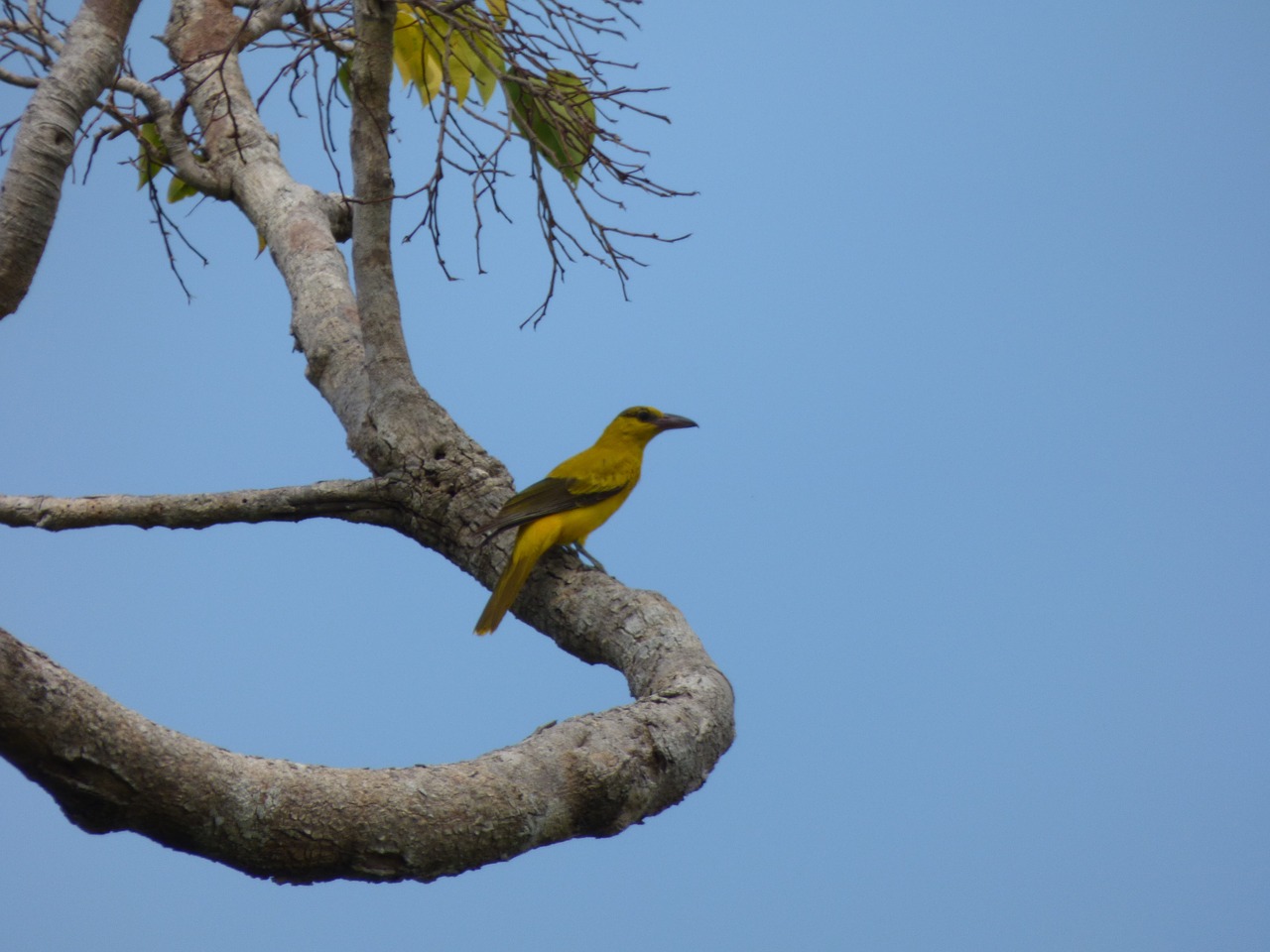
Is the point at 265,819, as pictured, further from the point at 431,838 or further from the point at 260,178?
the point at 260,178

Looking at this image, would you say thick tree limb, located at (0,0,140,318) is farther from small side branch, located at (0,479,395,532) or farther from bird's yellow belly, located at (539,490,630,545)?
bird's yellow belly, located at (539,490,630,545)

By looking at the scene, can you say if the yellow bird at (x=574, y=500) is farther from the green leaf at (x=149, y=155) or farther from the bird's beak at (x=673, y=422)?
the green leaf at (x=149, y=155)

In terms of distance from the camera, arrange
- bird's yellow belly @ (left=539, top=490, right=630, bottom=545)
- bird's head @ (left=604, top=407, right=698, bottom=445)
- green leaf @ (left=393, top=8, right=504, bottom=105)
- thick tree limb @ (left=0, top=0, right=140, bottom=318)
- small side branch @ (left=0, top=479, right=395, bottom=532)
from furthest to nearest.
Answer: bird's head @ (left=604, top=407, right=698, bottom=445)
bird's yellow belly @ (left=539, top=490, right=630, bottom=545)
green leaf @ (left=393, top=8, right=504, bottom=105)
small side branch @ (left=0, top=479, right=395, bottom=532)
thick tree limb @ (left=0, top=0, right=140, bottom=318)

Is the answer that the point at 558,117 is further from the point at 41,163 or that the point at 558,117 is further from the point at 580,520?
the point at 41,163

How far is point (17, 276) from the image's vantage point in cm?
237

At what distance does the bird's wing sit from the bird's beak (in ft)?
2.19

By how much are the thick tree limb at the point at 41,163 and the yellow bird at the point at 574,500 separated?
1.73 meters

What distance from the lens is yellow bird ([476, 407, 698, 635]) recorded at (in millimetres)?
3912

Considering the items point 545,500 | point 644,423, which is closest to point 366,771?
point 545,500

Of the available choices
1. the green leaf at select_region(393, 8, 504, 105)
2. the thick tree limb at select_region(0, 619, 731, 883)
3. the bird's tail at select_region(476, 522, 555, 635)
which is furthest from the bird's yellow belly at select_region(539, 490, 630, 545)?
the thick tree limb at select_region(0, 619, 731, 883)

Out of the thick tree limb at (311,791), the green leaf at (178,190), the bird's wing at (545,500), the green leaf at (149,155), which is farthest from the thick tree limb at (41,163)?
the green leaf at (178,190)

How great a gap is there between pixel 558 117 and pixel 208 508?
1.55m

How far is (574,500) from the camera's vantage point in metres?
4.48

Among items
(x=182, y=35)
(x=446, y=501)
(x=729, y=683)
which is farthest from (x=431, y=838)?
(x=182, y=35)
